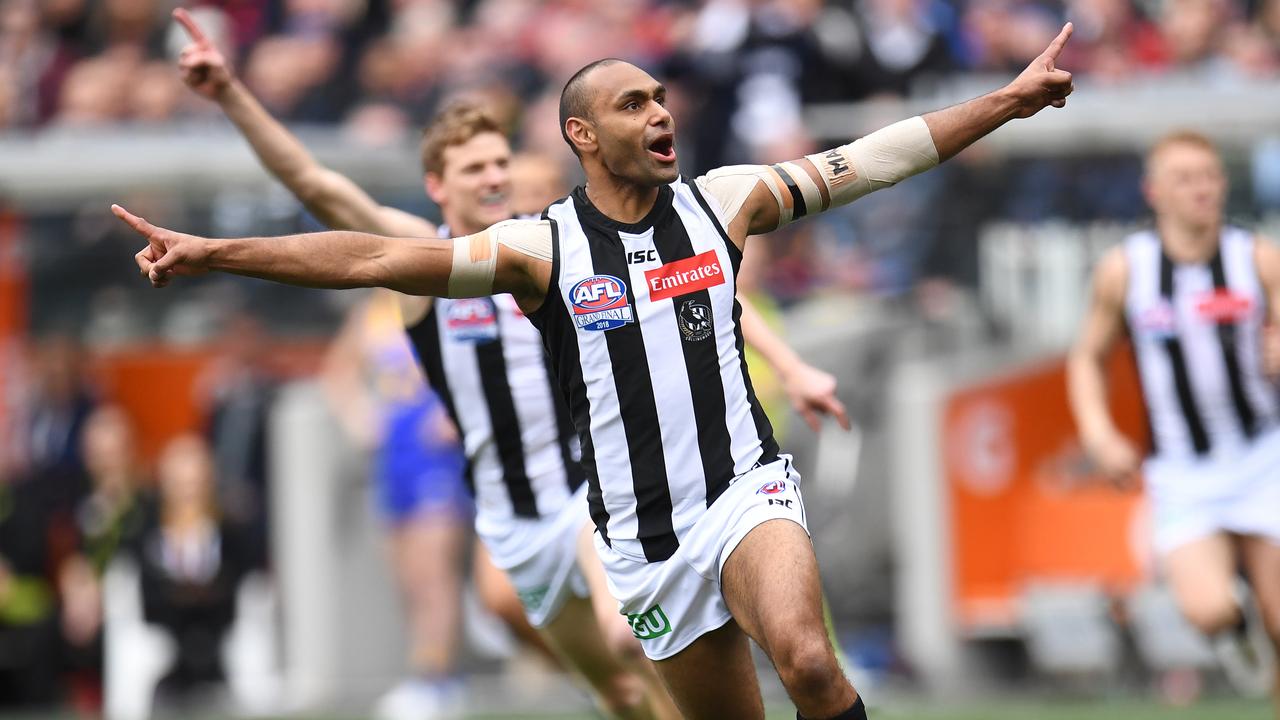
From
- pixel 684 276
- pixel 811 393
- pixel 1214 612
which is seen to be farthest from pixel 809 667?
pixel 1214 612

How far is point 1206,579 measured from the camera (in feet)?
28.4

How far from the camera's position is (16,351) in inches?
567

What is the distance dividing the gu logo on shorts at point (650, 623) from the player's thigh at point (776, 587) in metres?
0.29

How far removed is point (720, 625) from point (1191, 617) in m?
3.25

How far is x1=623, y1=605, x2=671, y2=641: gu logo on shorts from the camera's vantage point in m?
6.34

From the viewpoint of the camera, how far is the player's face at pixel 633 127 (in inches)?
243

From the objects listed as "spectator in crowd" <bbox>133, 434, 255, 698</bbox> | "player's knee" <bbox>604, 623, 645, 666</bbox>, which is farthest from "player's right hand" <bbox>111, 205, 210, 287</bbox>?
"spectator in crowd" <bbox>133, 434, 255, 698</bbox>

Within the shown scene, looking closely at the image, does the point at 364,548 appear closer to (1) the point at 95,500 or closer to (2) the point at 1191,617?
(1) the point at 95,500

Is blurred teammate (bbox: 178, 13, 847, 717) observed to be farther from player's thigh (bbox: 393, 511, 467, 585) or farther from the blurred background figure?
player's thigh (bbox: 393, 511, 467, 585)

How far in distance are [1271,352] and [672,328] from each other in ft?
11.6

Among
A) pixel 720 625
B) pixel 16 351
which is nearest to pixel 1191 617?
pixel 720 625

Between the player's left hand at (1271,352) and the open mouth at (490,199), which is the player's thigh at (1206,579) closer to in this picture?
the player's left hand at (1271,352)

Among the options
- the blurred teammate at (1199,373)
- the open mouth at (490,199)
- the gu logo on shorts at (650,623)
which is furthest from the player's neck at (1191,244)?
the gu logo on shorts at (650,623)

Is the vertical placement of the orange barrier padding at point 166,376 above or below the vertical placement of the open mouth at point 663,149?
below
